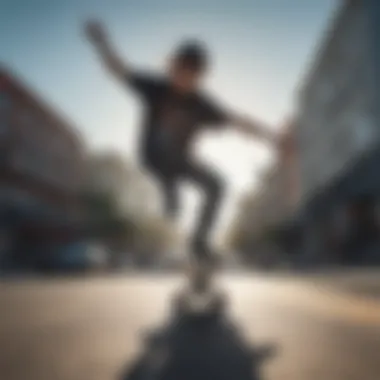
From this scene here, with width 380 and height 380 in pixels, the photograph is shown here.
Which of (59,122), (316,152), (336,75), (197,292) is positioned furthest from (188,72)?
(316,152)

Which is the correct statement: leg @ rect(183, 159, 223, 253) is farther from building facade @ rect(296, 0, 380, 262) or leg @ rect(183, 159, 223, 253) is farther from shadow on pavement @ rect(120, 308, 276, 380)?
building facade @ rect(296, 0, 380, 262)

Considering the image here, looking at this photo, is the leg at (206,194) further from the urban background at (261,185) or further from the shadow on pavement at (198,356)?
the shadow on pavement at (198,356)

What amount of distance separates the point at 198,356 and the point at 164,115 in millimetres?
2029

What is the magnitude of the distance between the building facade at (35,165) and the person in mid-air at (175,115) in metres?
3.01

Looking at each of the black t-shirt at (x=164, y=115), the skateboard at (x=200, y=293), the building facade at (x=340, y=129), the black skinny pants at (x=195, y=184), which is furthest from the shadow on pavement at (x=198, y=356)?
the building facade at (x=340, y=129)

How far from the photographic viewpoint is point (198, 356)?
262 cm

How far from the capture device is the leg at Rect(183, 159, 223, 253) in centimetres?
446

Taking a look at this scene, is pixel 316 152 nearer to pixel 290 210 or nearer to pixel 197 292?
pixel 290 210

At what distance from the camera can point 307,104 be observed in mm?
50156

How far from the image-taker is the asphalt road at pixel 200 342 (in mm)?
2271

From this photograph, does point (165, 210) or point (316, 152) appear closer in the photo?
point (165, 210)

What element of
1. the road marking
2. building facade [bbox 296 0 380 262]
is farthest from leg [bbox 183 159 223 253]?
building facade [bbox 296 0 380 262]

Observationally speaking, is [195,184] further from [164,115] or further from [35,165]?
[35,165]

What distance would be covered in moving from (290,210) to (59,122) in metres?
43.9
